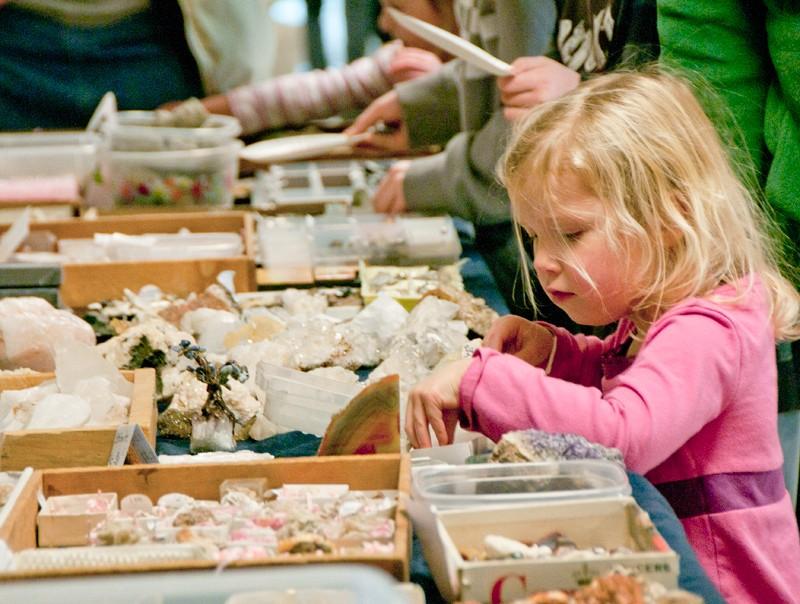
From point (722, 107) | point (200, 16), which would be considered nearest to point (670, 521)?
point (722, 107)

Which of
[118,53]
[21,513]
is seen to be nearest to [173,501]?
[21,513]

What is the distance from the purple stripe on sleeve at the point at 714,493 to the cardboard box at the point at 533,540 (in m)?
0.32

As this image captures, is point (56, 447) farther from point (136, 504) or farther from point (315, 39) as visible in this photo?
point (315, 39)

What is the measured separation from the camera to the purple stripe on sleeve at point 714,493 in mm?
1270

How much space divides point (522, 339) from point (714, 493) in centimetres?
34

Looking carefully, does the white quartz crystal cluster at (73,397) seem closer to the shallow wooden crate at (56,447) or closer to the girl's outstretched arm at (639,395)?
the shallow wooden crate at (56,447)

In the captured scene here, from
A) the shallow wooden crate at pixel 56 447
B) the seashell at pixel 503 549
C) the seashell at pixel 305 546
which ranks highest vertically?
the seashell at pixel 503 549

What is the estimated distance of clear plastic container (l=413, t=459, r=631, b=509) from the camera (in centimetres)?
100

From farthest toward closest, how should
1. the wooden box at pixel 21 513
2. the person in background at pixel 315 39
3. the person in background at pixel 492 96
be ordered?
the person in background at pixel 315 39, the person in background at pixel 492 96, the wooden box at pixel 21 513

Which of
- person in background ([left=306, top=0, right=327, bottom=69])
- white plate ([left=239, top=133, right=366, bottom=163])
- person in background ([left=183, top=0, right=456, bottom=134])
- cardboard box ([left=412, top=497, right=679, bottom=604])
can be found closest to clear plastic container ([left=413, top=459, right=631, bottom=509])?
cardboard box ([left=412, top=497, right=679, bottom=604])

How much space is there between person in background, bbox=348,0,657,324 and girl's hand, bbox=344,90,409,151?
0.04 ft

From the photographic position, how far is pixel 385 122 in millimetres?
3309

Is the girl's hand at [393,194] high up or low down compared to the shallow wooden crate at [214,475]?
down

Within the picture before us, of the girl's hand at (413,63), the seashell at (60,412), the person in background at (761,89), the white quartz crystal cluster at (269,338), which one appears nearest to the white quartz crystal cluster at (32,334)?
the white quartz crystal cluster at (269,338)
